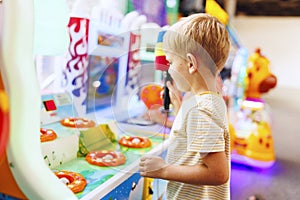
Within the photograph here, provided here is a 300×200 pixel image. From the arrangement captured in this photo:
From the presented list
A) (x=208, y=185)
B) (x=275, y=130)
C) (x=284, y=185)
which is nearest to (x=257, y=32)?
(x=275, y=130)

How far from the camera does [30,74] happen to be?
0.46m

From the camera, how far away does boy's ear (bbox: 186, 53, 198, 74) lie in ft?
1.78

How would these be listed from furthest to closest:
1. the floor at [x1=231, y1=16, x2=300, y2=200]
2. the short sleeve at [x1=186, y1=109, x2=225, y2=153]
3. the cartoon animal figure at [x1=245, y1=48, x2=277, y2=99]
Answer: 1. the floor at [x1=231, y1=16, x2=300, y2=200]
2. the cartoon animal figure at [x1=245, y1=48, x2=277, y2=99]
3. the short sleeve at [x1=186, y1=109, x2=225, y2=153]

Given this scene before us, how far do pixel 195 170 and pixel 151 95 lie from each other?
0.95 feet

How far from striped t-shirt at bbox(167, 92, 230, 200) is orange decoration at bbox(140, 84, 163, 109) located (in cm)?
15

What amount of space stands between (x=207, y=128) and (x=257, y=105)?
201 cm

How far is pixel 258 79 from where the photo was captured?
92.2 inches

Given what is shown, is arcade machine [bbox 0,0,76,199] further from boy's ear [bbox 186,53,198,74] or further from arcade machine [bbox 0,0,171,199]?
boy's ear [bbox 186,53,198,74]

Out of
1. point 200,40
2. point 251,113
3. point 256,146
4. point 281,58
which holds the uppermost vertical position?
point 200,40

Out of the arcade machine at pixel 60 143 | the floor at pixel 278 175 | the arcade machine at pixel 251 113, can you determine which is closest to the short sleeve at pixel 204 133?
the arcade machine at pixel 60 143

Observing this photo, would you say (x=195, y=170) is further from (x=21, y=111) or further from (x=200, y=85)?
(x=21, y=111)

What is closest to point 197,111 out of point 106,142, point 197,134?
point 197,134

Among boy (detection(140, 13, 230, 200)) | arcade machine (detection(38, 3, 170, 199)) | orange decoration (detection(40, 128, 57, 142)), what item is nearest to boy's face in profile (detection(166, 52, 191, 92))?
boy (detection(140, 13, 230, 200))

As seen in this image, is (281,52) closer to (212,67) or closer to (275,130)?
(275,130)
